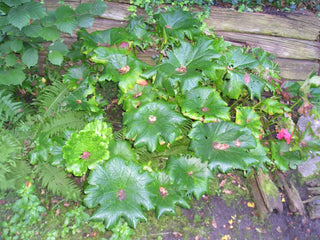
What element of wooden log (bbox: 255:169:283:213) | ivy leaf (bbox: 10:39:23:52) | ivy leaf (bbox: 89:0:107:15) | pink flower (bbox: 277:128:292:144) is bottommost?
wooden log (bbox: 255:169:283:213)

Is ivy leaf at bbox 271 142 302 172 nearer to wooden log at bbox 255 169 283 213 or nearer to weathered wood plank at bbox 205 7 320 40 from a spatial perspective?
wooden log at bbox 255 169 283 213

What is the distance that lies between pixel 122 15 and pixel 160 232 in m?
2.56

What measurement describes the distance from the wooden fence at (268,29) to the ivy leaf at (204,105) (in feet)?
4.11

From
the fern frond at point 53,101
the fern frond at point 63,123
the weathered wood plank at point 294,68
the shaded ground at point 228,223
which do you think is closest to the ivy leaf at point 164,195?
the shaded ground at point 228,223

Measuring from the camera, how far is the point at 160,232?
2.44 meters

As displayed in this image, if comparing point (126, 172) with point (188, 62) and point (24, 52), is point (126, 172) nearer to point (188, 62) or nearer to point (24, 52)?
point (188, 62)

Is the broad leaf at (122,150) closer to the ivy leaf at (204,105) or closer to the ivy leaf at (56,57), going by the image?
the ivy leaf at (204,105)

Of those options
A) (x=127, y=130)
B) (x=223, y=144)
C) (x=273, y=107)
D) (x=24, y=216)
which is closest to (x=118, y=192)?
(x=127, y=130)

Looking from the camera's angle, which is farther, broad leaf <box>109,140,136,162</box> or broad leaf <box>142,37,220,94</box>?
broad leaf <box>109,140,136,162</box>

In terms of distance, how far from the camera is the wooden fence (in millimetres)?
3244

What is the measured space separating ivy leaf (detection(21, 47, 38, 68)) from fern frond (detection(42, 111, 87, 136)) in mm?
600

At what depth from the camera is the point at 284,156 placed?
280 centimetres

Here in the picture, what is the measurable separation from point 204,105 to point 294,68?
201cm

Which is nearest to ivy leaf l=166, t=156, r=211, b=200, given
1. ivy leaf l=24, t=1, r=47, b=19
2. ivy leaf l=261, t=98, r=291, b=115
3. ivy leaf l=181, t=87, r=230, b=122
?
ivy leaf l=181, t=87, r=230, b=122
